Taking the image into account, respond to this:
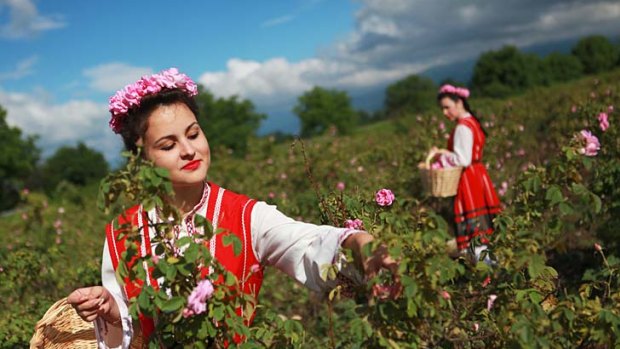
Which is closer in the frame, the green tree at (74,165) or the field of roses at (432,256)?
the field of roses at (432,256)

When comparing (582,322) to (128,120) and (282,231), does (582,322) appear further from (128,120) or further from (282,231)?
(128,120)

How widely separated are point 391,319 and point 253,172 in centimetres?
796

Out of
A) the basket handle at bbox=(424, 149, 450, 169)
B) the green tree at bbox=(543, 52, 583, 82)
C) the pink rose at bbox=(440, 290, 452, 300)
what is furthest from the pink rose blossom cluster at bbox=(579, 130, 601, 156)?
the green tree at bbox=(543, 52, 583, 82)

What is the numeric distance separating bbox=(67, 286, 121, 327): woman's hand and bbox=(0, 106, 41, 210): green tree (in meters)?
42.3

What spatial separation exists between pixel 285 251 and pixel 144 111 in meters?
0.70

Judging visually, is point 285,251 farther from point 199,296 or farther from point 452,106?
point 452,106

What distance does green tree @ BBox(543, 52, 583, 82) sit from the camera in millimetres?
59625

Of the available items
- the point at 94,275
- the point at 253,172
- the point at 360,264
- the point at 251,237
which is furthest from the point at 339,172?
the point at 360,264

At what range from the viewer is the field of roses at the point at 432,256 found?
1.36 meters

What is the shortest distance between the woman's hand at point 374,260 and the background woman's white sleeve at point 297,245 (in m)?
0.04

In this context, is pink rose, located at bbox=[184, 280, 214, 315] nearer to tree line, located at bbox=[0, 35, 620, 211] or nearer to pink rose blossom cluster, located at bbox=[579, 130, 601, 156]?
pink rose blossom cluster, located at bbox=[579, 130, 601, 156]

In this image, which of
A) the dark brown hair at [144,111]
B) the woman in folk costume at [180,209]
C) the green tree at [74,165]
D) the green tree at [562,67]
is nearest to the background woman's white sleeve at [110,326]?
the woman in folk costume at [180,209]

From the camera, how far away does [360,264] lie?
59.5 inches

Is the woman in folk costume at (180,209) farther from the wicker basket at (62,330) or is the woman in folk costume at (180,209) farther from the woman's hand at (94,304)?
the wicker basket at (62,330)
